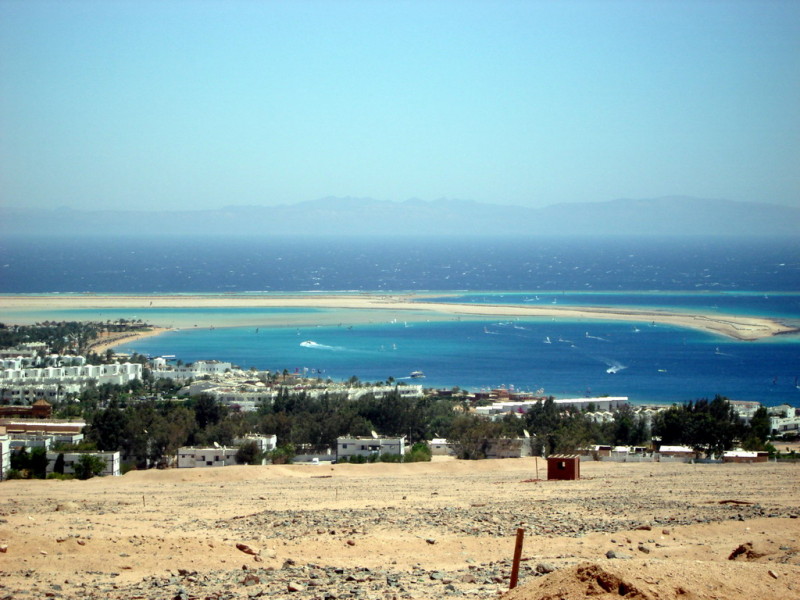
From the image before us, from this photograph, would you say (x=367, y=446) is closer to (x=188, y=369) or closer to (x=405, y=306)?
(x=188, y=369)

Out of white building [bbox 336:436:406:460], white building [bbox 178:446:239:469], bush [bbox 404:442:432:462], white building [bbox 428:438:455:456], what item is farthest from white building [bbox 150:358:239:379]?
bush [bbox 404:442:432:462]

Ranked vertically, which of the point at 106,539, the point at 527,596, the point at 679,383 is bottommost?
the point at 679,383

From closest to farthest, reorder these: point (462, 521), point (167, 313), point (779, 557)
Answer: point (779, 557), point (462, 521), point (167, 313)

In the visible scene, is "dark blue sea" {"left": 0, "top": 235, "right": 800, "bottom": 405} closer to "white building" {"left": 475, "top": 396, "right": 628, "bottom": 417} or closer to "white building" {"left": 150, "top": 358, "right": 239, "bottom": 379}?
"white building" {"left": 475, "top": 396, "right": 628, "bottom": 417}

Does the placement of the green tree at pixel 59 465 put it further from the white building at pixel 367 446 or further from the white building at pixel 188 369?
the white building at pixel 188 369

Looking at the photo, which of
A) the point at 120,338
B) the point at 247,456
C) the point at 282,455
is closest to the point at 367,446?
the point at 282,455

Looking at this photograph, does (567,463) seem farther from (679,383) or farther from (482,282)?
(482,282)

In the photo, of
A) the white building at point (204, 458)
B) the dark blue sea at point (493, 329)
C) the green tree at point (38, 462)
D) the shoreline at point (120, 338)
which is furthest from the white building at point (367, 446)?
the shoreline at point (120, 338)

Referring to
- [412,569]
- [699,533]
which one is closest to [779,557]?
[699,533]
